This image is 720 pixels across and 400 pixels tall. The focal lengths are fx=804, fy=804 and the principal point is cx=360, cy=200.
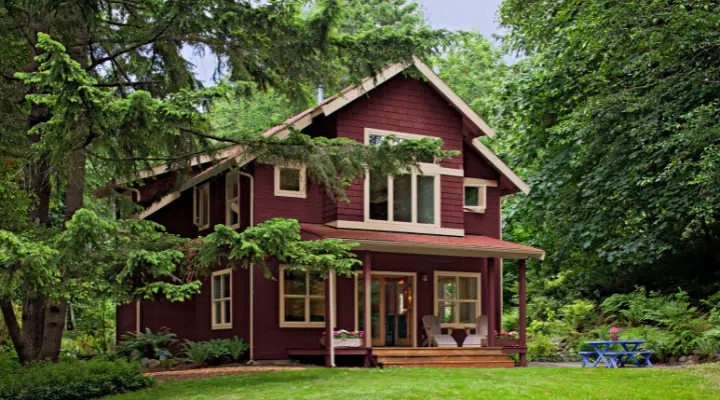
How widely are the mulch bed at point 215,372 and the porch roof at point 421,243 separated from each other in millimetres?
2880

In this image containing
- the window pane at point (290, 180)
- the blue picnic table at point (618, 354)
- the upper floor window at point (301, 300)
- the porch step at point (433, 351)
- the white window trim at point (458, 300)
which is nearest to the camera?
the blue picnic table at point (618, 354)

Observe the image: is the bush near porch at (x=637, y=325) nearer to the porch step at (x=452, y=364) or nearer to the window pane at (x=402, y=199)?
the porch step at (x=452, y=364)

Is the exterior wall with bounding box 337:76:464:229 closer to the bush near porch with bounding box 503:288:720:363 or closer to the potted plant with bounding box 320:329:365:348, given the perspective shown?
the potted plant with bounding box 320:329:365:348

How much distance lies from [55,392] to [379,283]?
928 cm

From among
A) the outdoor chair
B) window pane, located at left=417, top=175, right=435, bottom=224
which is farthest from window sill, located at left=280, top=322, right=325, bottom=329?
window pane, located at left=417, top=175, right=435, bottom=224

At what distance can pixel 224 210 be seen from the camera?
19.6 meters

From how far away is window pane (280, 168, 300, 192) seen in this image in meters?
18.6

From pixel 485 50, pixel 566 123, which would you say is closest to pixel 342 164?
pixel 566 123

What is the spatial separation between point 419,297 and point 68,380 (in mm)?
9630

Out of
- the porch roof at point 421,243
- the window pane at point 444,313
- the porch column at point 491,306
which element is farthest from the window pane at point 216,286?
the porch column at point 491,306

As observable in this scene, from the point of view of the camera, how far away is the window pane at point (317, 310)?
61.4 feet

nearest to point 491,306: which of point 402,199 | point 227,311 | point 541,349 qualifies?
point 402,199

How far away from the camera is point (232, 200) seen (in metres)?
19.3

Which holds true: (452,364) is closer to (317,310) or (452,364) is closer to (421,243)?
(421,243)
